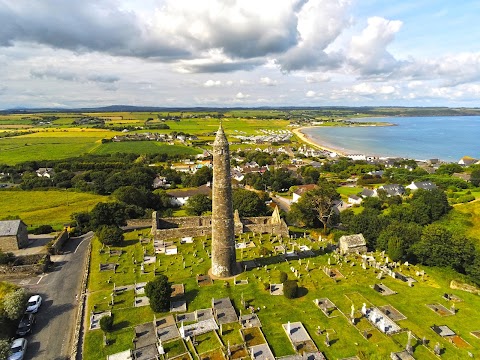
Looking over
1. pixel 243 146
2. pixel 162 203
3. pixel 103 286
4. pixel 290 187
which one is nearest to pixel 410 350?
pixel 103 286

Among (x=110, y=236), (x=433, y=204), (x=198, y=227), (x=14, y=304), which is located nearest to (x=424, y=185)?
(x=433, y=204)

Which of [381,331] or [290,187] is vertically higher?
[381,331]

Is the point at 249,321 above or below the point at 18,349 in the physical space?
above

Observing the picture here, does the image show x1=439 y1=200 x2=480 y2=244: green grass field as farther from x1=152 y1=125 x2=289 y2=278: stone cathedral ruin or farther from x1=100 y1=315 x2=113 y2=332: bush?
x1=100 y1=315 x2=113 y2=332: bush

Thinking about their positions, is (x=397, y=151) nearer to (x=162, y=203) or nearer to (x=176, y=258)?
(x=162, y=203)

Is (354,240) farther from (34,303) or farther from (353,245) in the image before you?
(34,303)

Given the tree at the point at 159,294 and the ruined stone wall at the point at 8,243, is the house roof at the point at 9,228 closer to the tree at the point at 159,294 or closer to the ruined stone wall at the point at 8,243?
the ruined stone wall at the point at 8,243
